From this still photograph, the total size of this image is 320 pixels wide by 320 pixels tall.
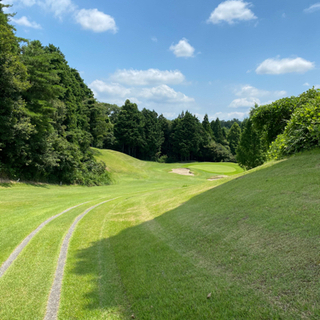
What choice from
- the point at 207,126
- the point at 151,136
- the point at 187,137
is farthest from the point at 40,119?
the point at 207,126

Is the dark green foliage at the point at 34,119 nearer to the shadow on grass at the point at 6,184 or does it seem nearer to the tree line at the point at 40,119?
the tree line at the point at 40,119

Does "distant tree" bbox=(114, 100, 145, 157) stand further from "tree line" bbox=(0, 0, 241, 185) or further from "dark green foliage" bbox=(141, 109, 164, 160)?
"tree line" bbox=(0, 0, 241, 185)

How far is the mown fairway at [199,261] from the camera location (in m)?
3.41

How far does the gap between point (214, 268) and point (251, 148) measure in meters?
31.0

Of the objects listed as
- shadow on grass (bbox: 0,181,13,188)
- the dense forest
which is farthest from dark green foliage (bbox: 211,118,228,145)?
shadow on grass (bbox: 0,181,13,188)

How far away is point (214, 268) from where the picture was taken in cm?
438

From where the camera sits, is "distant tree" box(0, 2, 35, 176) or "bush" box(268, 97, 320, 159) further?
"distant tree" box(0, 2, 35, 176)

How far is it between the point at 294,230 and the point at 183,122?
6944 centimetres

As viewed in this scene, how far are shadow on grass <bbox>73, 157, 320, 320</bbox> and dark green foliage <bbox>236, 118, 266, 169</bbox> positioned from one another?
25.7m

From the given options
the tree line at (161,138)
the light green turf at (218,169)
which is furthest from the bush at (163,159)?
the light green turf at (218,169)

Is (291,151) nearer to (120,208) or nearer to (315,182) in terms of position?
(315,182)

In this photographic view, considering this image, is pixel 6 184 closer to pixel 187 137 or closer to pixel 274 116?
pixel 274 116

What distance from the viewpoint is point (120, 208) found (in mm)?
12773

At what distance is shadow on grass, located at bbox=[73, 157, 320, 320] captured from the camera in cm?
327
